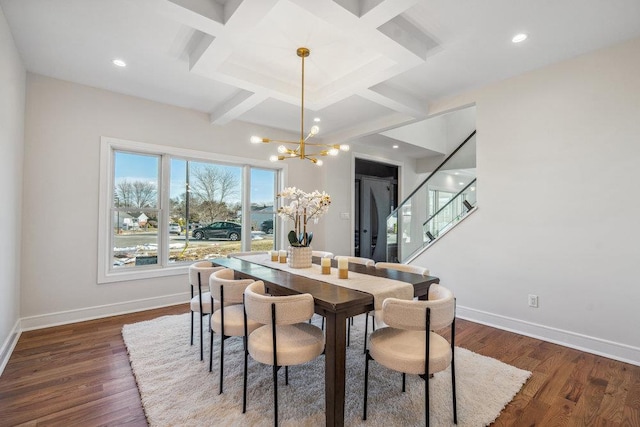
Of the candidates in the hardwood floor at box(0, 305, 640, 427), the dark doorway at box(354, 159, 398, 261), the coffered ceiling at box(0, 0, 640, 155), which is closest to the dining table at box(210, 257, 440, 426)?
the hardwood floor at box(0, 305, 640, 427)

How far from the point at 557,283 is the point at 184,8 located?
161 inches

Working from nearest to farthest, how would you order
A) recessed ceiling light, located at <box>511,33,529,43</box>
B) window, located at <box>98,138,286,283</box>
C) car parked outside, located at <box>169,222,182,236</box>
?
1. recessed ceiling light, located at <box>511,33,529,43</box>
2. window, located at <box>98,138,286,283</box>
3. car parked outside, located at <box>169,222,182,236</box>

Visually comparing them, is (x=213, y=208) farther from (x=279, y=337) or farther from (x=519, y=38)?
(x=519, y=38)

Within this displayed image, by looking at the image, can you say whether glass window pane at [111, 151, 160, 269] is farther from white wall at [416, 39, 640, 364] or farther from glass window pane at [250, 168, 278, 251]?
white wall at [416, 39, 640, 364]

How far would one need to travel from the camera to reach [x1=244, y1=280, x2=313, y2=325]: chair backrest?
174 centimetres

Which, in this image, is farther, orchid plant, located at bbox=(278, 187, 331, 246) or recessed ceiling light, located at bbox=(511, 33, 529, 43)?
orchid plant, located at bbox=(278, 187, 331, 246)

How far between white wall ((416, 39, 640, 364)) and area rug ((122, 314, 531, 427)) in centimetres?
103

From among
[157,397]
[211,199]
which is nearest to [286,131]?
[211,199]

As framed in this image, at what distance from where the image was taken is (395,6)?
79.4 inches

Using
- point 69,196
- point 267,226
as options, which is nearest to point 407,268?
point 267,226

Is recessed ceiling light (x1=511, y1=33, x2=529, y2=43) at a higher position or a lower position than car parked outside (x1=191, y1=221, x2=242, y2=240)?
higher

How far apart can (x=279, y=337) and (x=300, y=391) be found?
50cm

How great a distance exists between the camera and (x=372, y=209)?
7.02 metres

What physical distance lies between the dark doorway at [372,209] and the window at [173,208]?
238 cm
